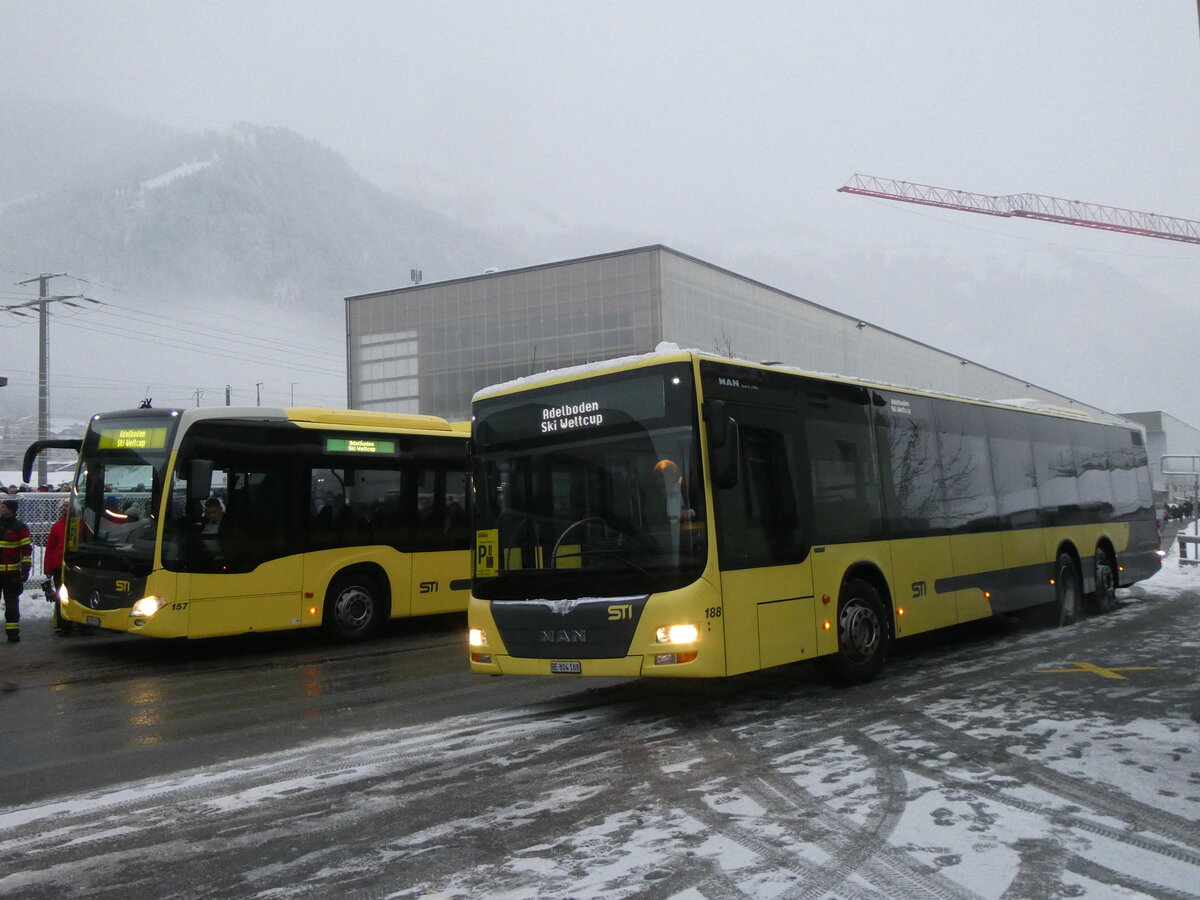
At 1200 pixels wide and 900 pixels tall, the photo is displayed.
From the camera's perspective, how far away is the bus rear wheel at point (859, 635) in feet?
29.6

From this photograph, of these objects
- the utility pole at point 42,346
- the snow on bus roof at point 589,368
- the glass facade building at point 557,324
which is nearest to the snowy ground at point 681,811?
the snow on bus roof at point 589,368

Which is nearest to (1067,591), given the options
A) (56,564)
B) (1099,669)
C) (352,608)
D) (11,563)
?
(1099,669)

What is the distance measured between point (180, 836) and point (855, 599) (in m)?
6.06

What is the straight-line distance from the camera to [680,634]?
24.0ft


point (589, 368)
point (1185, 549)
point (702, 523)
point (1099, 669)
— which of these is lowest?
point (1099, 669)

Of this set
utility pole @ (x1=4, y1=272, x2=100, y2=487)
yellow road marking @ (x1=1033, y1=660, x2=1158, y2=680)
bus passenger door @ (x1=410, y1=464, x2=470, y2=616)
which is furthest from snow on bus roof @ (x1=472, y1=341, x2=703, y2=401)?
utility pole @ (x1=4, y1=272, x2=100, y2=487)

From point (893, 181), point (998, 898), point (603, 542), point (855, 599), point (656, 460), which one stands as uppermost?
point (893, 181)

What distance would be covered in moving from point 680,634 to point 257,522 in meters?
6.94

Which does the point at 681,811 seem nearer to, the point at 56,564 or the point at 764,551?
the point at 764,551

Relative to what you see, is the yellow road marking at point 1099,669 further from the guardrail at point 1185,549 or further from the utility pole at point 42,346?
the utility pole at point 42,346

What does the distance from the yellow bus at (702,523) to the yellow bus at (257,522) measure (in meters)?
4.73

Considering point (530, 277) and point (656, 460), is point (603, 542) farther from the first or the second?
point (530, 277)

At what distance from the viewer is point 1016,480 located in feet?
41.7

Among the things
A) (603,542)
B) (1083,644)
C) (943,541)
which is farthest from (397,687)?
(1083,644)
